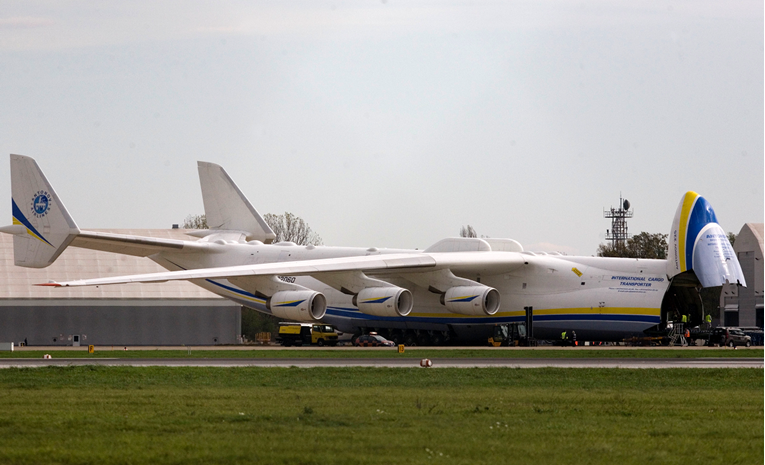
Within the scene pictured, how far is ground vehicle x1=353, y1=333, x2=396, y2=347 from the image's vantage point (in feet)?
146

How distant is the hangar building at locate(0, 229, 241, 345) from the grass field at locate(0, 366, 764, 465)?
130 feet

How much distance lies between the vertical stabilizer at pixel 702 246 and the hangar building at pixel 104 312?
3234 cm

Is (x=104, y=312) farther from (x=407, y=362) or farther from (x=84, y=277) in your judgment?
(x=407, y=362)

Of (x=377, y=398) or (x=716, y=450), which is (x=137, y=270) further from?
(x=716, y=450)

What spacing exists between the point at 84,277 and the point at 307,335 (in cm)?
1953

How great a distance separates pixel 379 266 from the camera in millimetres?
39656

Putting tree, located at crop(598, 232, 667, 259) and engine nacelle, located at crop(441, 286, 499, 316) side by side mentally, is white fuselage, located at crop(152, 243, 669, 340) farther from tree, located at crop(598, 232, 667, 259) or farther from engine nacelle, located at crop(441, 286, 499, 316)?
tree, located at crop(598, 232, 667, 259)

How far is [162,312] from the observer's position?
60625 millimetres

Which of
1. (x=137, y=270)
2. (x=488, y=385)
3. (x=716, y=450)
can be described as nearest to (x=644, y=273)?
(x=488, y=385)

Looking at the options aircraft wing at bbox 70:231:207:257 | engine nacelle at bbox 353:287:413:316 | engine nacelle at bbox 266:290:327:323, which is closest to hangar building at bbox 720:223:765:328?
engine nacelle at bbox 353:287:413:316

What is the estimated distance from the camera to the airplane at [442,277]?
3709cm

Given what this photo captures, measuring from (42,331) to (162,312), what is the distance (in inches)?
271

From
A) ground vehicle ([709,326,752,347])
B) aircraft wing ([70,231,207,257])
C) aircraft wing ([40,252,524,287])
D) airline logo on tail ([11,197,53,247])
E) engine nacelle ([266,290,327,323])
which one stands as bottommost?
ground vehicle ([709,326,752,347])

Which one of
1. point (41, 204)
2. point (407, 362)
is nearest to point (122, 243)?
point (41, 204)
